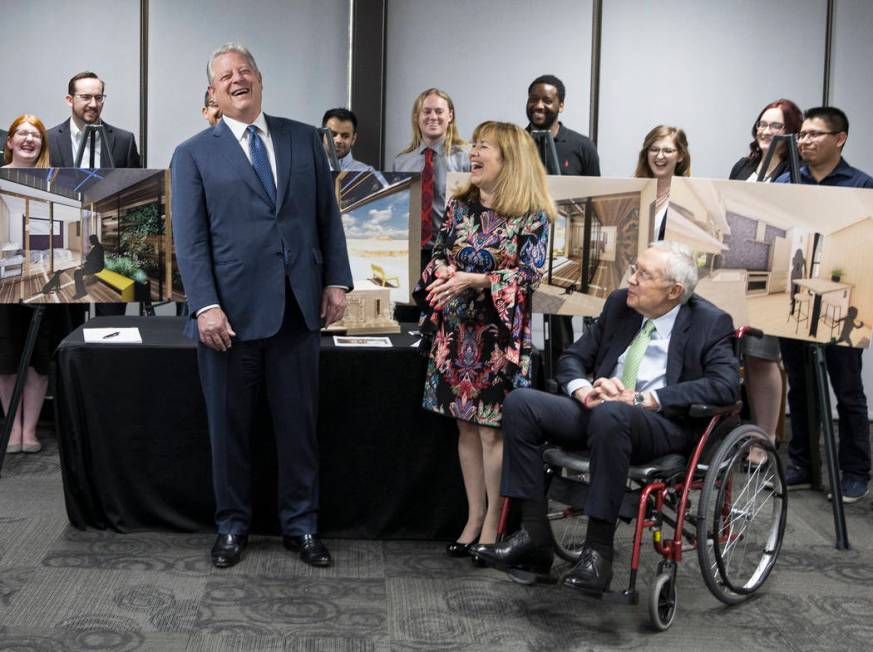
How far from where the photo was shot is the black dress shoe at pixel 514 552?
3.35 m

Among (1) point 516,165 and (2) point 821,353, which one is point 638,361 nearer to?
(1) point 516,165

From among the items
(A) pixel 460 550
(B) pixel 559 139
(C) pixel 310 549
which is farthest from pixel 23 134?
(A) pixel 460 550

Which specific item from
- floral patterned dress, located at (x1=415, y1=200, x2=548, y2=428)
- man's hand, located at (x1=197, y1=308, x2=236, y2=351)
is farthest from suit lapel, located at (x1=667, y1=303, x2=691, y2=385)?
man's hand, located at (x1=197, y1=308, x2=236, y2=351)

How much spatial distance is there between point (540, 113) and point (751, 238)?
62.3 inches

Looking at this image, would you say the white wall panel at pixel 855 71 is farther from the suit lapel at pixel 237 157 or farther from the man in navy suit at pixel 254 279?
the suit lapel at pixel 237 157

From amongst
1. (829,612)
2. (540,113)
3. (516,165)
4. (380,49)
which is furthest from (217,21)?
(829,612)

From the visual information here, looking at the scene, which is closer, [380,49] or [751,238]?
[751,238]

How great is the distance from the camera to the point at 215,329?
133 inches

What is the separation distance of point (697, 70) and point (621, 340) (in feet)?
10.9

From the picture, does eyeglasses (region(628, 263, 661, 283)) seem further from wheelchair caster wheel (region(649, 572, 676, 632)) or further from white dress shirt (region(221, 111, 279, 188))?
white dress shirt (region(221, 111, 279, 188))

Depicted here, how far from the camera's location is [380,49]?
627 cm

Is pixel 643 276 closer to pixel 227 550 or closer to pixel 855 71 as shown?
pixel 227 550

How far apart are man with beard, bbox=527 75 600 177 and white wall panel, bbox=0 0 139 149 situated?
237cm

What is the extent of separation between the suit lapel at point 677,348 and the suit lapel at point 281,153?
50.5 inches
